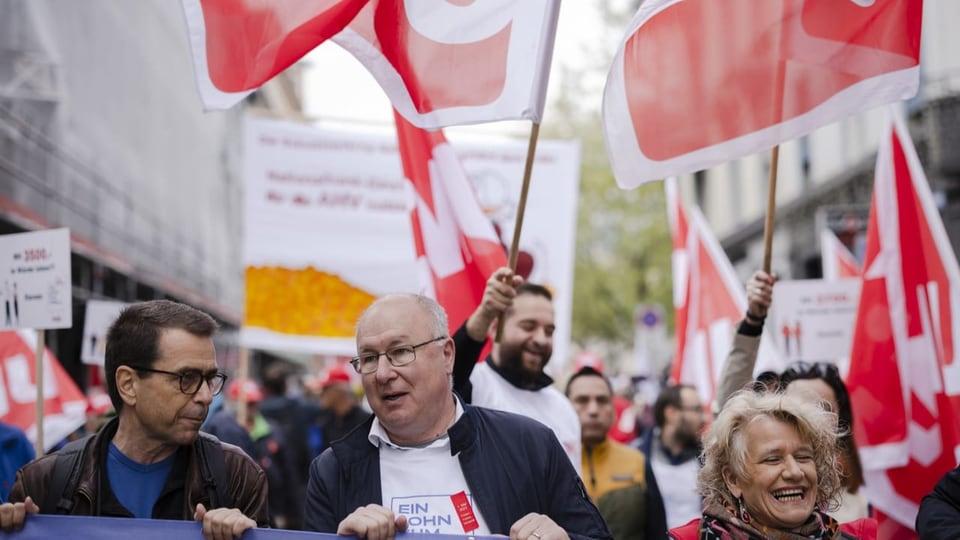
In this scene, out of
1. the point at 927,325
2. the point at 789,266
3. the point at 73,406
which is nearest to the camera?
the point at 927,325

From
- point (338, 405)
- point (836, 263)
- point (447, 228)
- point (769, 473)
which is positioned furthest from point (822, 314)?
point (338, 405)

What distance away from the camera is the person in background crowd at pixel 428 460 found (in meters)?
3.27

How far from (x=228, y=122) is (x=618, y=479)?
27729 millimetres

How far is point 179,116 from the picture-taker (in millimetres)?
23141

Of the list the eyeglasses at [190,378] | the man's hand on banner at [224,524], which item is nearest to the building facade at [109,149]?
the eyeglasses at [190,378]

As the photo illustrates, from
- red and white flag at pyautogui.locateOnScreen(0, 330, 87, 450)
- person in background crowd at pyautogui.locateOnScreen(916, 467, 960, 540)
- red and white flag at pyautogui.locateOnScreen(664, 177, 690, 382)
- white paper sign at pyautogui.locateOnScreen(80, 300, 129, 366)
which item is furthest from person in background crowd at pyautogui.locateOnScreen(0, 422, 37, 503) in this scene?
red and white flag at pyautogui.locateOnScreen(664, 177, 690, 382)

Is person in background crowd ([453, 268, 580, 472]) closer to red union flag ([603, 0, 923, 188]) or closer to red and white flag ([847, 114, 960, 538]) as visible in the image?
red union flag ([603, 0, 923, 188])

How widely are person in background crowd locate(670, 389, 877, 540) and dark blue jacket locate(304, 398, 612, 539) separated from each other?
325 millimetres

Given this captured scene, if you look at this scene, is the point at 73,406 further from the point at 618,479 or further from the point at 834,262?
the point at 834,262

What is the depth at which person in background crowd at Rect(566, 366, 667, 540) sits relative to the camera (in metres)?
5.46

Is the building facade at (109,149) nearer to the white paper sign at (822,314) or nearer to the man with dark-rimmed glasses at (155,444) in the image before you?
the white paper sign at (822,314)

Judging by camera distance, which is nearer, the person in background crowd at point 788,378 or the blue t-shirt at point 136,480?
the blue t-shirt at point 136,480

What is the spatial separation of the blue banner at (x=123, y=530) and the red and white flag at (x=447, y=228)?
7.15ft

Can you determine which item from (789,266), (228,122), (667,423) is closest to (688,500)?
(667,423)
